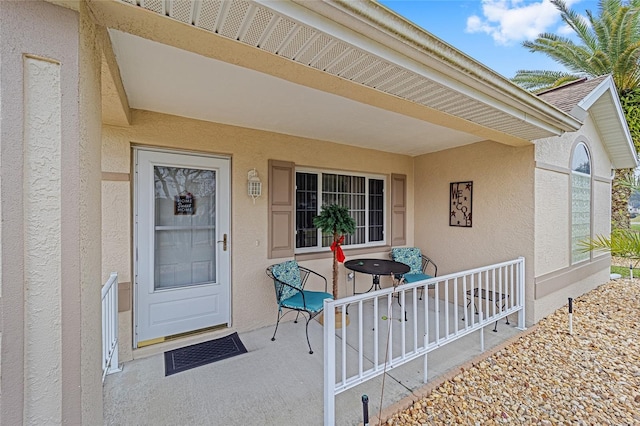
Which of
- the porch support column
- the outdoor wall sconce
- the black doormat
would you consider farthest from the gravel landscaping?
the outdoor wall sconce

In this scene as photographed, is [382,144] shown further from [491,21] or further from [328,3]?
[491,21]

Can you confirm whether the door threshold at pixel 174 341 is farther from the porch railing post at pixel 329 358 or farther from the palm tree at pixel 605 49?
the palm tree at pixel 605 49

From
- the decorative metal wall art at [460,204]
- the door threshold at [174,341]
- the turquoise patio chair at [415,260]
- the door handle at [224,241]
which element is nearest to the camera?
the door threshold at [174,341]

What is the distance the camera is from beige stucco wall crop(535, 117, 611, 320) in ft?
13.1

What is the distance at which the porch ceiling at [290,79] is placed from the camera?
141 cm

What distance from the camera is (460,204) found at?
489cm

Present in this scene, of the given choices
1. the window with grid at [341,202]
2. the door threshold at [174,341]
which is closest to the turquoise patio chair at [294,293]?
the window with grid at [341,202]

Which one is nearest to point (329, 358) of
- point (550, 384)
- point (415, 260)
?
point (550, 384)

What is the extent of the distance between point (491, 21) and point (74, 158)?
9.34 meters

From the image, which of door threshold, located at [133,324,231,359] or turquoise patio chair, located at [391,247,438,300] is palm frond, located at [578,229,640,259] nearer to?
turquoise patio chair, located at [391,247,438,300]

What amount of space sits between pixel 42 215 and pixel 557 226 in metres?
5.94

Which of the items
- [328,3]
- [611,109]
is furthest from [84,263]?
[611,109]

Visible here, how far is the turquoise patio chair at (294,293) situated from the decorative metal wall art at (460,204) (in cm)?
268

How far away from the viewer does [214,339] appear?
3504mm
